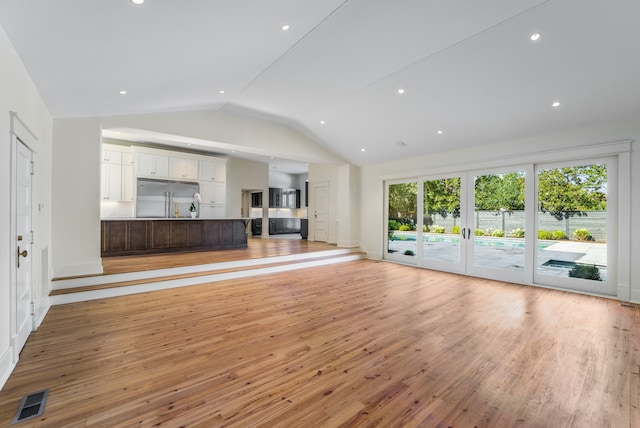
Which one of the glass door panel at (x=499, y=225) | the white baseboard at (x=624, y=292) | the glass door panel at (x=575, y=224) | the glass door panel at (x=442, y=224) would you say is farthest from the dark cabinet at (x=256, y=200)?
the white baseboard at (x=624, y=292)

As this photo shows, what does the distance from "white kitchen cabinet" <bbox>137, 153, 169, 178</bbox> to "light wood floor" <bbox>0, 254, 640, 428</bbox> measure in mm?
4836

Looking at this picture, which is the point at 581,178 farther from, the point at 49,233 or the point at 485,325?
the point at 49,233

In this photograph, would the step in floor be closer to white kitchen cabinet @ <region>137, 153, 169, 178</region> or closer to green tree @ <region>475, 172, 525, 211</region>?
green tree @ <region>475, 172, 525, 211</region>

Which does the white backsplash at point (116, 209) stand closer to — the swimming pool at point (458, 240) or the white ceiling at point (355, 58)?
the white ceiling at point (355, 58)

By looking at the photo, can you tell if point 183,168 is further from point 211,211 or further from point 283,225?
point 283,225

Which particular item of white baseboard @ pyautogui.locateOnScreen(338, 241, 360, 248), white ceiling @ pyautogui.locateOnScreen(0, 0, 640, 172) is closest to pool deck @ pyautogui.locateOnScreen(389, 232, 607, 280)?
white ceiling @ pyautogui.locateOnScreen(0, 0, 640, 172)

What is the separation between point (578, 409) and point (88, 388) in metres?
3.37

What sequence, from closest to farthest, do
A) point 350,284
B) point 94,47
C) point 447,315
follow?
point 94,47
point 447,315
point 350,284

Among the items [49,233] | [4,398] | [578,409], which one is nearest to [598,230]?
[578,409]

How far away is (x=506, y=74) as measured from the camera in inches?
151

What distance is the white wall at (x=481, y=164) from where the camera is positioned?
161 inches

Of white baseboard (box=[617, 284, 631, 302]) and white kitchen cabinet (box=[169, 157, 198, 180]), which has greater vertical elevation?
white kitchen cabinet (box=[169, 157, 198, 180])

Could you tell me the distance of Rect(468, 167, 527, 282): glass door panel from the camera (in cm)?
529

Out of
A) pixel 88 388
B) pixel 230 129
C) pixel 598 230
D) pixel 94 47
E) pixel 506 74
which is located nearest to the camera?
pixel 88 388
